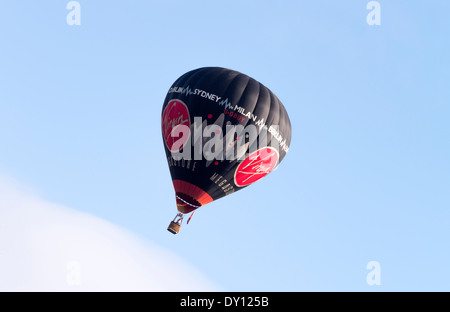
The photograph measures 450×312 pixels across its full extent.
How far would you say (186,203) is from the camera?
29.4m

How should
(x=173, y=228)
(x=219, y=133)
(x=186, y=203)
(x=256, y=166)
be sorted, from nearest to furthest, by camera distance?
(x=219, y=133), (x=256, y=166), (x=186, y=203), (x=173, y=228)

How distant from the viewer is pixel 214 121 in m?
27.8

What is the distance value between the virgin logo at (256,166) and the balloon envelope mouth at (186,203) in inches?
84.2

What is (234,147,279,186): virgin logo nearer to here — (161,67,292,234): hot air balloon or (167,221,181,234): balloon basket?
(161,67,292,234): hot air balloon

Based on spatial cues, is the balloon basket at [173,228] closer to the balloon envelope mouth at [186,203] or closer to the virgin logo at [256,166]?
the balloon envelope mouth at [186,203]

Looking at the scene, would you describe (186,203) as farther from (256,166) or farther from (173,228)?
(256,166)

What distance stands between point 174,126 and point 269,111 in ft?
14.5

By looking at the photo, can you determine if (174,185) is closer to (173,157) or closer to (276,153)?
(173,157)

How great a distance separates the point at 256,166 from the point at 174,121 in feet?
14.2

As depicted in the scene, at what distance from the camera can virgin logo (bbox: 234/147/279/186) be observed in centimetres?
2845

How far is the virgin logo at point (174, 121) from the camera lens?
28.5 metres

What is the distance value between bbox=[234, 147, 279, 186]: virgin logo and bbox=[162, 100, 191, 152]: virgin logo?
2.92 metres

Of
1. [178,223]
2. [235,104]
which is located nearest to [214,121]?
[235,104]

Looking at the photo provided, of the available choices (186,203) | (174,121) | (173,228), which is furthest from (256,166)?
(173,228)
